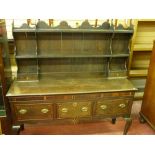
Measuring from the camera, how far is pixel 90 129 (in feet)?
8.14

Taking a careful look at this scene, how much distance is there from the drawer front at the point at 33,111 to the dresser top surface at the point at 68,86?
143mm

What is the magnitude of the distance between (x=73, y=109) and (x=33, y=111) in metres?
0.41

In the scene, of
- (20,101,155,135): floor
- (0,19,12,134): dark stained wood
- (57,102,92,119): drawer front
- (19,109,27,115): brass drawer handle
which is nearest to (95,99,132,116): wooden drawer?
(57,102,92,119): drawer front

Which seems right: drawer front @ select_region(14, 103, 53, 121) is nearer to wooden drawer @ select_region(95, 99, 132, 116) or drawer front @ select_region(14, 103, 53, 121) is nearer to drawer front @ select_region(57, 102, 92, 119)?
drawer front @ select_region(57, 102, 92, 119)

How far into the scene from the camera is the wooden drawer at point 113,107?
7.08ft

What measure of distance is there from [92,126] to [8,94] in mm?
1142

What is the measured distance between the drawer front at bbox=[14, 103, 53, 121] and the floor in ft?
1.19

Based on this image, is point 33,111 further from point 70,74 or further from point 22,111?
point 70,74

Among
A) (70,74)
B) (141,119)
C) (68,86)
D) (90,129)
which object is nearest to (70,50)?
(70,74)

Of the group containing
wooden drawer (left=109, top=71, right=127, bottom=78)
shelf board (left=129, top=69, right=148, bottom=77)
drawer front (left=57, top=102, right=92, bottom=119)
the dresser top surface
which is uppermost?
wooden drawer (left=109, top=71, right=127, bottom=78)

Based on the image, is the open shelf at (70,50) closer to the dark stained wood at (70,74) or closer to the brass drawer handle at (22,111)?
the dark stained wood at (70,74)

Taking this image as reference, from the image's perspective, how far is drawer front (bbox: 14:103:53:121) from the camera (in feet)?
6.68
